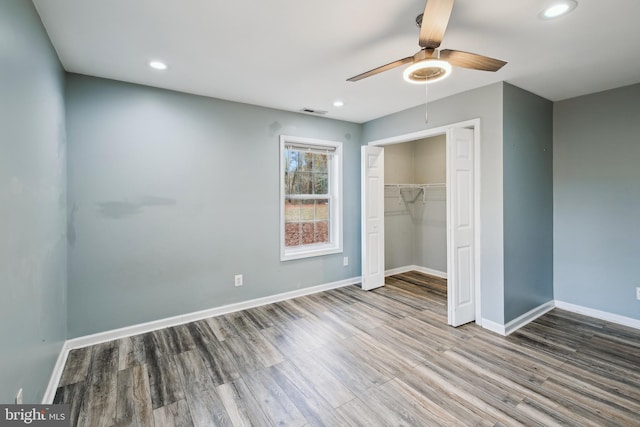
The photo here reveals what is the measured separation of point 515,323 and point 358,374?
77.1 inches

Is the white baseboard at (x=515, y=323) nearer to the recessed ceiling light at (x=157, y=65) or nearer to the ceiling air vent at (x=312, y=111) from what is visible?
the ceiling air vent at (x=312, y=111)

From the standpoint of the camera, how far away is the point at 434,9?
1479 millimetres

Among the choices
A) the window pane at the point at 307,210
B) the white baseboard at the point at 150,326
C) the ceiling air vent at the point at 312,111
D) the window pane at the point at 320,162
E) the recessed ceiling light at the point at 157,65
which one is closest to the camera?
the white baseboard at the point at 150,326

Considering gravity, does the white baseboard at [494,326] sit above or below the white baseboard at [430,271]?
below

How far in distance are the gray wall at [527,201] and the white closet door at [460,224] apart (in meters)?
0.35

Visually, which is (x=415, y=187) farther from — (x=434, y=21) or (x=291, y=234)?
(x=434, y=21)

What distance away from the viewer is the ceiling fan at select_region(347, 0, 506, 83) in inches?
59.2

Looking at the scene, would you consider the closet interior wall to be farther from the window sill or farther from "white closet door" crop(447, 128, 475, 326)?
"white closet door" crop(447, 128, 475, 326)

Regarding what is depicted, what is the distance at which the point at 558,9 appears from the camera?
5.91ft

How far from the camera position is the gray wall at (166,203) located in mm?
2773

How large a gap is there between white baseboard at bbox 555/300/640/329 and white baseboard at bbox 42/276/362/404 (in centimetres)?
305

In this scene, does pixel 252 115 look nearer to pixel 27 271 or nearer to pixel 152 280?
pixel 152 280

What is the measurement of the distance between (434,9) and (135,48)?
2.21m

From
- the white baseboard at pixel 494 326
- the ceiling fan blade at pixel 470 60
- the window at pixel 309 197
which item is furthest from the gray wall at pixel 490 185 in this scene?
the window at pixel 309 197
